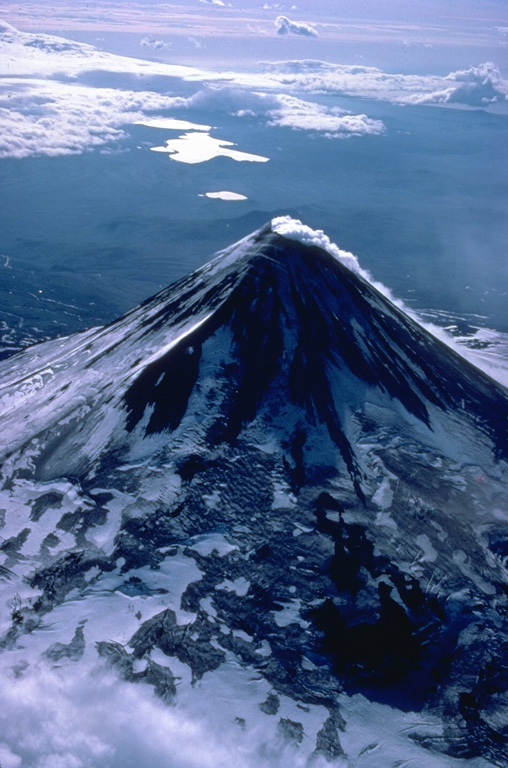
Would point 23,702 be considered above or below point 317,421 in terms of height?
below

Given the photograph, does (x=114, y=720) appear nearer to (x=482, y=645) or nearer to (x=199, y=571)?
(x=199, y=571)

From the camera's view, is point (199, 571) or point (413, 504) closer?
point (199, 571)

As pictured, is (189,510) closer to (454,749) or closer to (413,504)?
(413,504)

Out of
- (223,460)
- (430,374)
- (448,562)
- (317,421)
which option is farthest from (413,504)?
(430,374)

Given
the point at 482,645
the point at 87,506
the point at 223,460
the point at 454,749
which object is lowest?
the point at 454,749

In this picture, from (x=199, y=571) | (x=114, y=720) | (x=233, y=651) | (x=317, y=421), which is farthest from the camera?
(x=317, y=421)

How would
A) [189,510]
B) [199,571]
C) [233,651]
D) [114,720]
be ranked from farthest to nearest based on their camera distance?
[189,510] < [199,571] < [233,651] < [114,720]
